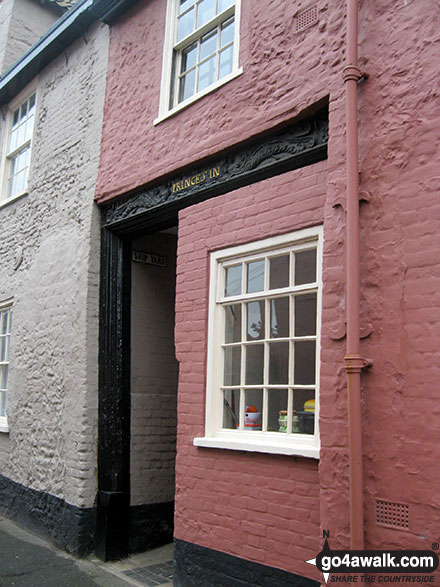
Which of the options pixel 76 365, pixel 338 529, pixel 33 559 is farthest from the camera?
pixel 76 365

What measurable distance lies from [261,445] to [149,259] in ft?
11.6

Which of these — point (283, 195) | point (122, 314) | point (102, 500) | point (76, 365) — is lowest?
point (102, 500)

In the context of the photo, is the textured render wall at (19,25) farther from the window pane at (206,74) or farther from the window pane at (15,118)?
the window pane at (206,74)

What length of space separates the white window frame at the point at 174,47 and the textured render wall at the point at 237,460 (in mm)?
1187

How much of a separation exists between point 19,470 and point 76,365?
2119mm

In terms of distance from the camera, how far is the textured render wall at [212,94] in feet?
16.4

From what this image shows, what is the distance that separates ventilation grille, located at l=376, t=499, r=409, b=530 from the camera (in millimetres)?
3662

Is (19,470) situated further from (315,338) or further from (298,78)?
(298,78)

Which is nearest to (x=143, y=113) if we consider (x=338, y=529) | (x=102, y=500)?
(x=102, y=500)

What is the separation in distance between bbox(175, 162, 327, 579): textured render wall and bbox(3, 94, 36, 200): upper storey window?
4.62 metres

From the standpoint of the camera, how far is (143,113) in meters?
6.98

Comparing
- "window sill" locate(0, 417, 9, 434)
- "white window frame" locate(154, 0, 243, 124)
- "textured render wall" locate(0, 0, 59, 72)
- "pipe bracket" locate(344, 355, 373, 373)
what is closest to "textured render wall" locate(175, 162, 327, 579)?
"pipe bracket" locate(344, 355, 373, 373)

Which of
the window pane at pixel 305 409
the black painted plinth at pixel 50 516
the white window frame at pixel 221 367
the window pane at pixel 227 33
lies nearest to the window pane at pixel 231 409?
the white window frame at pixel 221 367

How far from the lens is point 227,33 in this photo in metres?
6.28
